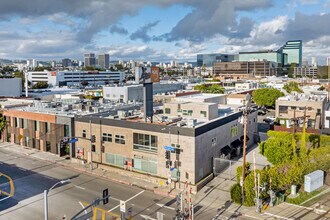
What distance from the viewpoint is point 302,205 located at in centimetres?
3191

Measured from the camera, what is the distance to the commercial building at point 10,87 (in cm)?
11860

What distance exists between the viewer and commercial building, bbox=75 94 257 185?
1454 inches

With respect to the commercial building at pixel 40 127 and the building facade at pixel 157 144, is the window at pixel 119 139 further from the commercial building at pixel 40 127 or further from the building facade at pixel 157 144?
the commercial building at pixel 40 127

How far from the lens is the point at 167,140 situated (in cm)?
3806

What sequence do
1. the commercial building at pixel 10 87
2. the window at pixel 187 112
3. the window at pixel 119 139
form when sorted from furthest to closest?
the commercial building at pixel 10 87 < the window at pixel 187 112 < the window at pixel 119 139

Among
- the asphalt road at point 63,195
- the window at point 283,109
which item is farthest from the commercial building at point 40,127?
the window at point 283,109

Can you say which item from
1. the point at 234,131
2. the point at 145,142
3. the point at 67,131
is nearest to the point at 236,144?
the point at 234,131

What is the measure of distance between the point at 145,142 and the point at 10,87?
10026 centimetres

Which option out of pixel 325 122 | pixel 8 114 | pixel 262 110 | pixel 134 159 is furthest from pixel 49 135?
pixel 262 110

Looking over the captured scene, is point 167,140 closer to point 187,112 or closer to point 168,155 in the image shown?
point 168,155

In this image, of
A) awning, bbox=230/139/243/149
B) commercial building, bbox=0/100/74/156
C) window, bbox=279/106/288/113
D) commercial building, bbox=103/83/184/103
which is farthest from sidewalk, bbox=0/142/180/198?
window, bbox=279/106/288/113

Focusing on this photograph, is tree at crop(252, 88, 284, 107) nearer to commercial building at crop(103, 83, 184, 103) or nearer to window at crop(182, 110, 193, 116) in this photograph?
commercial building at crop(103, 83, 184, 103)

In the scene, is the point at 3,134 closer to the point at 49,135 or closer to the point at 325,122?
the point at 49,135

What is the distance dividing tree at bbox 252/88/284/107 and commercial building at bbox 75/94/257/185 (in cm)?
5411
